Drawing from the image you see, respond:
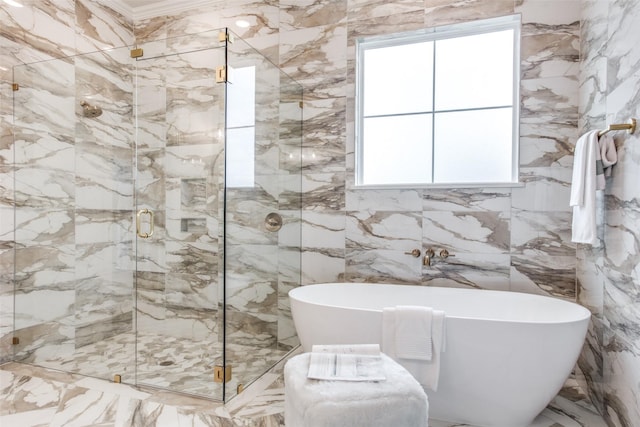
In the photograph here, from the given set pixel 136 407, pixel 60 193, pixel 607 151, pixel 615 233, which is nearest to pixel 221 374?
pixel 136 407

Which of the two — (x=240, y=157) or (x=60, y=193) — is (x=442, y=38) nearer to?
(x=240, y=157)

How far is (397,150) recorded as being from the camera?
305cm

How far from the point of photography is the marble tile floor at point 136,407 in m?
1.99

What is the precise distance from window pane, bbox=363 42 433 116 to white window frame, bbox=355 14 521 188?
1.3 inches

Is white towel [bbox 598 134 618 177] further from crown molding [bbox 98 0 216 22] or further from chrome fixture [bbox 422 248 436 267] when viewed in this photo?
crown molding [bbox 98 0 216 22]

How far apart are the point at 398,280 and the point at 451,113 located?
4.10ft

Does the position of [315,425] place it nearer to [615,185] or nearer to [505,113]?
[615,185]

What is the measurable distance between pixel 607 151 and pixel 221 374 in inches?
90.2

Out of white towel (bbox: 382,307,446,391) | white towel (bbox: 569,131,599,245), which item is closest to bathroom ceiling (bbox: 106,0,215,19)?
white towel (bbox: 569,131,599,245)

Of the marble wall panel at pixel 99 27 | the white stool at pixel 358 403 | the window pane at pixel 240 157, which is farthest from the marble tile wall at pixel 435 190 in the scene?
the white stool at pixel 358 403

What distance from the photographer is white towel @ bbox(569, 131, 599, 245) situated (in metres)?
2.03

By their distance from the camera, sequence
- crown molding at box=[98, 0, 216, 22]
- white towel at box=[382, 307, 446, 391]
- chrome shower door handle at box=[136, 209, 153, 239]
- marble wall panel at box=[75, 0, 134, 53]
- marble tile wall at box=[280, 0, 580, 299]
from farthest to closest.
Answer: crown molding at box=[98, 0, 216, 22] → marble wall panel at box=[75, 0, 134, 53] → marble tile wall at box=[280, 0, 580, 299] → chrome shower door handle at box=[136, 209, 153, 239] → white towel at box=[382, 307, 446, 391]

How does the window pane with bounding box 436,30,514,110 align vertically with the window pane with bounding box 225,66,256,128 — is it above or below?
above

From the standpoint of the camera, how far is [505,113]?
9.15ft
